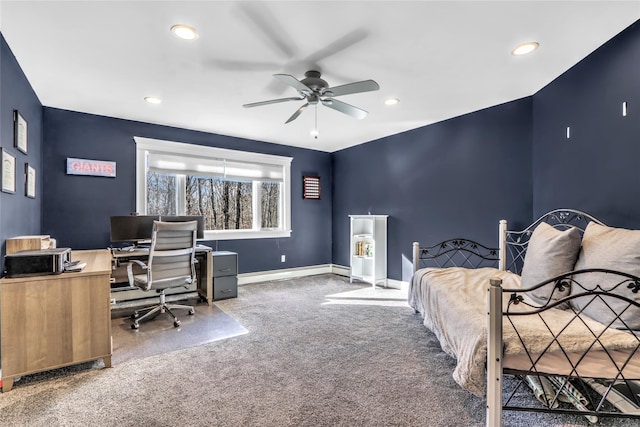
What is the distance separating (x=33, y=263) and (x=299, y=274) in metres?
3.98

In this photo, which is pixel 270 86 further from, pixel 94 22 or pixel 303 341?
pixel 303 341

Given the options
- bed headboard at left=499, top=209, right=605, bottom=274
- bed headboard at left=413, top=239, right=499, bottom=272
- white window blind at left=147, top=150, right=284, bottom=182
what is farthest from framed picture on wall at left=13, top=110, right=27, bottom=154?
bed headboard at left=499, top=209, right=605, bottom=274

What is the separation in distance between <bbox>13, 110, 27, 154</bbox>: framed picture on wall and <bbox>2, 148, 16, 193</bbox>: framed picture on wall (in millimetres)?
171

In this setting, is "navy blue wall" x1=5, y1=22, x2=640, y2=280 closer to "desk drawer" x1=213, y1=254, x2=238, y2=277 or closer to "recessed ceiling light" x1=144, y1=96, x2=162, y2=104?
"desk drawer" x1=213, y1=254, x2=238, y2=277

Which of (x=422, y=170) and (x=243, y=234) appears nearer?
(x=422, y=170)

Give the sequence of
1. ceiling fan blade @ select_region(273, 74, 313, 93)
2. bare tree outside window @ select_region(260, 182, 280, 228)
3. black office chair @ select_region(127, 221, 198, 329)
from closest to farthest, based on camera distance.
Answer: ceiling fan blade @ select_region(273, 74, 313, 93), black office chair @ select_region(127, 221, 198, 329), bare tree outside window @ select_region(260, 182, 280, 228)

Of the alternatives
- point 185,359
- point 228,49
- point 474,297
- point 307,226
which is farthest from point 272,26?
point 307,226

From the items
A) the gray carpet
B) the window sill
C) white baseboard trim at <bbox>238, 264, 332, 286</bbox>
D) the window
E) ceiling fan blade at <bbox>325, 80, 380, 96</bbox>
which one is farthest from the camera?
white baseboard trim at <bbox>238, 264, 332, 286</bbox>

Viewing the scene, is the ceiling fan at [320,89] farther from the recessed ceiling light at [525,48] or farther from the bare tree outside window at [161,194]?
the bare tree outside window at [161,194]

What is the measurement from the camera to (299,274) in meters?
5.70

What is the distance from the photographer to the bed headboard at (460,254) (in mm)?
3635

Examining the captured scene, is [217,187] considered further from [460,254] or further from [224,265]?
[460,254]

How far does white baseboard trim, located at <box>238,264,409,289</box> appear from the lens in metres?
4.95

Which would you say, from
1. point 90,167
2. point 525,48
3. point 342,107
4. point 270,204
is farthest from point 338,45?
point 270,204
